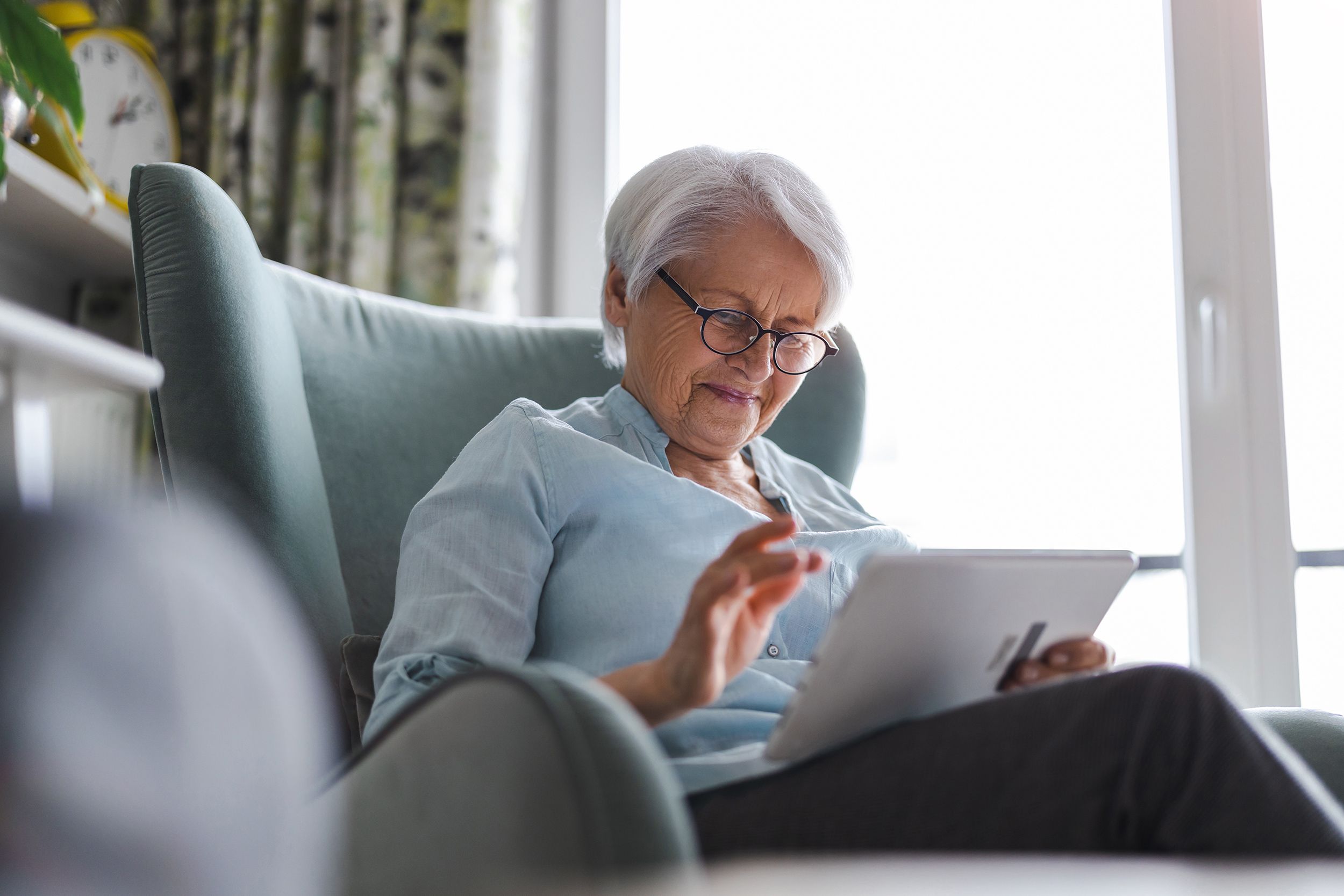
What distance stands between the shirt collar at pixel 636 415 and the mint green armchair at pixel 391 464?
0.93 ft

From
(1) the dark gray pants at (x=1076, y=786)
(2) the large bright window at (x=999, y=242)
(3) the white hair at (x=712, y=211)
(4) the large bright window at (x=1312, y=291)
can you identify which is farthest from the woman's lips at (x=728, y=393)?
(4) the large bright window at (x=1312, y=291)

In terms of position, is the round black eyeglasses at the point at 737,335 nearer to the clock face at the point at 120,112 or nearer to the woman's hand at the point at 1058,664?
the woman's hand at the point at 1058,664

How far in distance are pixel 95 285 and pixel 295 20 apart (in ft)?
2.09

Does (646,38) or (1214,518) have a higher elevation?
(646,38)

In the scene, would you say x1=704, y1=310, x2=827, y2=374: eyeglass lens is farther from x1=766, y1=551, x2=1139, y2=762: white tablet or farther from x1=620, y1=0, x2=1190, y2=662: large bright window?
x1=620, y1=0, x2=1190, y2=662: large bright window

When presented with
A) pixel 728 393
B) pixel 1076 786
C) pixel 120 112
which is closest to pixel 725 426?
pixel 728 393

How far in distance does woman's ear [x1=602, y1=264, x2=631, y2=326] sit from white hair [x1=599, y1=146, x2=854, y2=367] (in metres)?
0.02

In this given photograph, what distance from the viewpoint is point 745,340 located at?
118 cm

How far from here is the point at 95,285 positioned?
202cm

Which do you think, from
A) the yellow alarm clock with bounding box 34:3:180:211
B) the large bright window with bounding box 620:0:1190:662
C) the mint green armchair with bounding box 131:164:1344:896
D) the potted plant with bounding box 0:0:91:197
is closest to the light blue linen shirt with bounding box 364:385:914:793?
the mint green armchair with bounding box 131:164:1344:896

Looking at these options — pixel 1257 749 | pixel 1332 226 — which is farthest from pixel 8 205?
pixel 1332 226

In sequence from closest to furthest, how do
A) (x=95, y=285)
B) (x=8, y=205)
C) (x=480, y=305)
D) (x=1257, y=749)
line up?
(x=1257, y=749) < (x=8, y=205) < (x=480, y=305) < (x=95, y=285)

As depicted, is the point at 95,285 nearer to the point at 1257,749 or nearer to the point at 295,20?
the point at 295,20

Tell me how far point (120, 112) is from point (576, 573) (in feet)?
4.74
